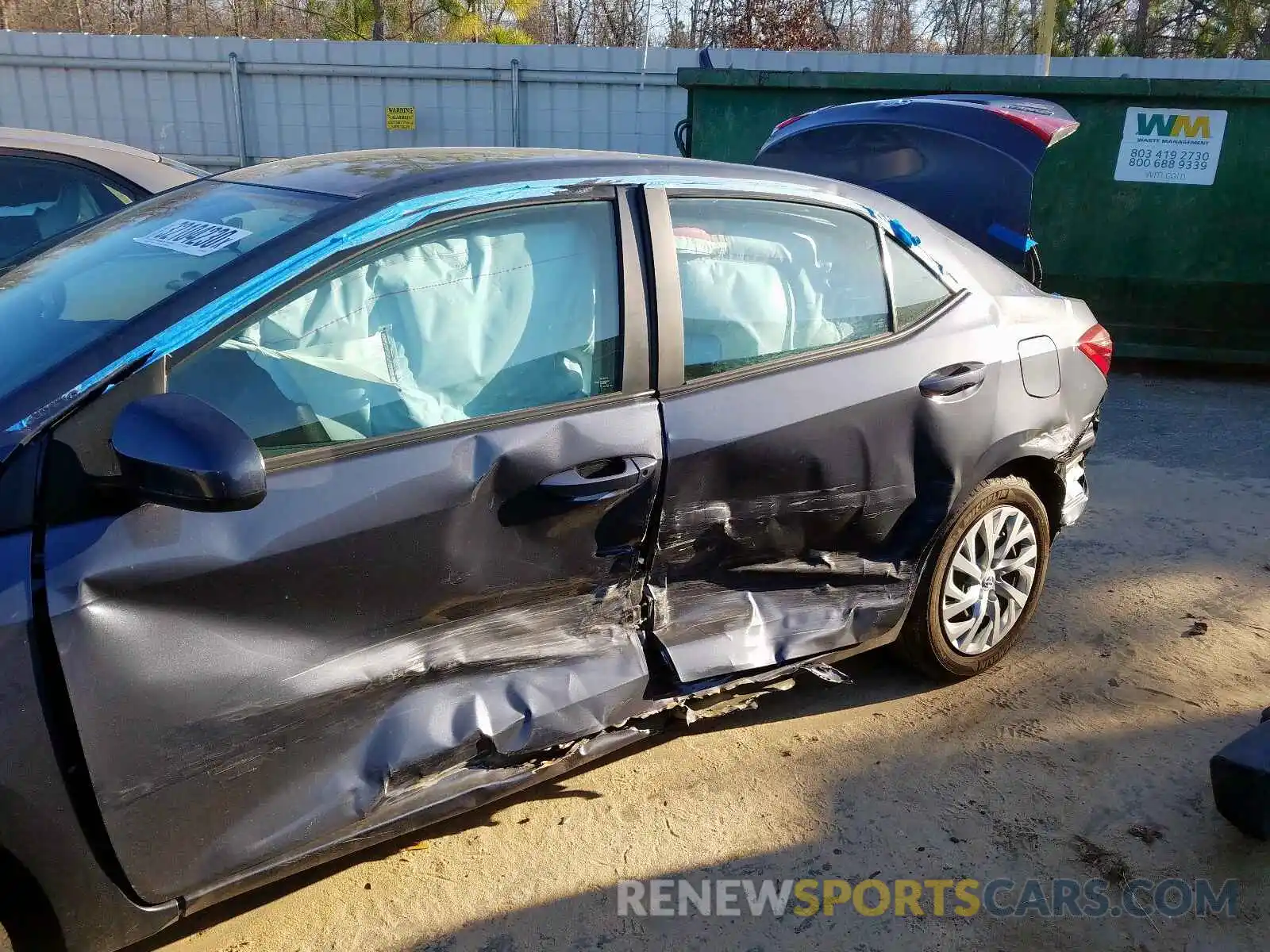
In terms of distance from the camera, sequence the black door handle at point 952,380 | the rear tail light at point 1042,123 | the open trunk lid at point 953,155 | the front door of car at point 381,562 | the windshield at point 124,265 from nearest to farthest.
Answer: the front door of car at point 381,562
the windshield at point 124,265
the black door handle at point 952,380
the rear tail light at point 1042,123
the open trunk lid at point 953,155

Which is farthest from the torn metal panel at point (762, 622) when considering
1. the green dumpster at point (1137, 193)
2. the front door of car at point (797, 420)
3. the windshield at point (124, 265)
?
the green dumpster at point (1137, 193)

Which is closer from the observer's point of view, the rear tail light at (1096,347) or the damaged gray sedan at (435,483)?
the damaged gray sedan at (435,483)

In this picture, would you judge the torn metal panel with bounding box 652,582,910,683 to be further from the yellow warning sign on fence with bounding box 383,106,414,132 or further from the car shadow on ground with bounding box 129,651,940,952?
the yellow warning sign on fence with bounding box 383,106,414,132

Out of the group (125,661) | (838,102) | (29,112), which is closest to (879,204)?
(125,661)

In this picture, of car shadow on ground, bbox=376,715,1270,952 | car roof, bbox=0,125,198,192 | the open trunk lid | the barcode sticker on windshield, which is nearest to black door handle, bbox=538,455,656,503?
the barcode sticker on windshield

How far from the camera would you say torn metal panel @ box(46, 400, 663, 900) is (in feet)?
6.04

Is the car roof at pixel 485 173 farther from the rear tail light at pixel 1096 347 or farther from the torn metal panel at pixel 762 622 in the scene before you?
the torn metal panel at pixel 762 622

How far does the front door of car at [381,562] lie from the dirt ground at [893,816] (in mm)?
376

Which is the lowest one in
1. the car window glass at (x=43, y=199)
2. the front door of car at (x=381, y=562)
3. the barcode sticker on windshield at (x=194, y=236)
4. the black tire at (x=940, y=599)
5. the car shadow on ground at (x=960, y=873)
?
the car shadow on ground at (x=960, y=873)

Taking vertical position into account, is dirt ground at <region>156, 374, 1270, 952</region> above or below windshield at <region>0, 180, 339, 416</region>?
below

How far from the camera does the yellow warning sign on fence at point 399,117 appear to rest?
11.0 meters

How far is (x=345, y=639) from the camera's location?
2123 mm

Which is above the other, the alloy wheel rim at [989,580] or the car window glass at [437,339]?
the car window glass at [437,339]

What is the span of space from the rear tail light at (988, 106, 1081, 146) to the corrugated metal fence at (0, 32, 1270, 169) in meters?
6.90
